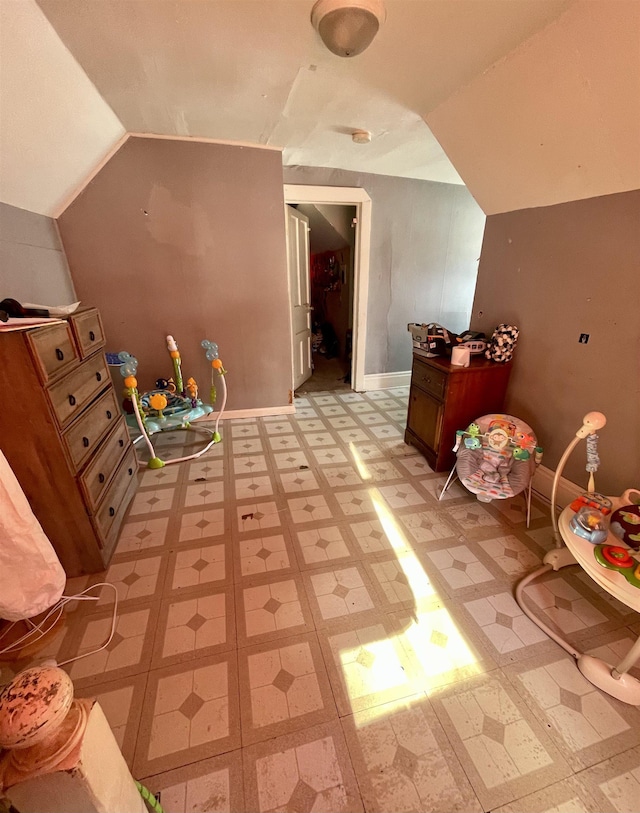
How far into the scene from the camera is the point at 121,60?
150cm

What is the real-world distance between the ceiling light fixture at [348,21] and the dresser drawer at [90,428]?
1.86 metres

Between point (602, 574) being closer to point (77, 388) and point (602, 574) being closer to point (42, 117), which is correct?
point (77, 388)

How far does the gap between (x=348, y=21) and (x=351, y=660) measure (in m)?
2.31

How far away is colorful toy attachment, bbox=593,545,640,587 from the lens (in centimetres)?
106

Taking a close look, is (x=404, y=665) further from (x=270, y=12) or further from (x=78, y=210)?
(x=78, y=210)

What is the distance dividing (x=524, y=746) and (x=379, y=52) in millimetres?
2616

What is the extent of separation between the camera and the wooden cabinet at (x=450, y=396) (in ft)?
7.10

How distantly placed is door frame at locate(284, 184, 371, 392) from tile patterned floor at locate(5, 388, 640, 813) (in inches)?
77.8

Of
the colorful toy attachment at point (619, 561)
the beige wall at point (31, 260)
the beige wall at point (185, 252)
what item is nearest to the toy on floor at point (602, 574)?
the colorful toy attachment at point (619, 561)

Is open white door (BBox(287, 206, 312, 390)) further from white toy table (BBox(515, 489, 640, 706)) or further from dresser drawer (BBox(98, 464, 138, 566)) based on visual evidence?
white toy table (BBox(515, 489, 640, 706))

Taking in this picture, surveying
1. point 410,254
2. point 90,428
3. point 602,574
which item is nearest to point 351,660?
point 602,574


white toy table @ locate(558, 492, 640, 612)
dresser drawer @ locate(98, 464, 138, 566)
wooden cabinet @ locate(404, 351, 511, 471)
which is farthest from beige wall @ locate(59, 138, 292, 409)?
white toy table @ locate(558, 492, 640, 612)

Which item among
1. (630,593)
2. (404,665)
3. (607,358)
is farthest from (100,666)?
(607,358)

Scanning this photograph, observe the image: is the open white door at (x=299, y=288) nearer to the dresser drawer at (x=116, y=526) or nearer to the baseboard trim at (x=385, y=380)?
the baseboard trim at (x=385, y=380)
